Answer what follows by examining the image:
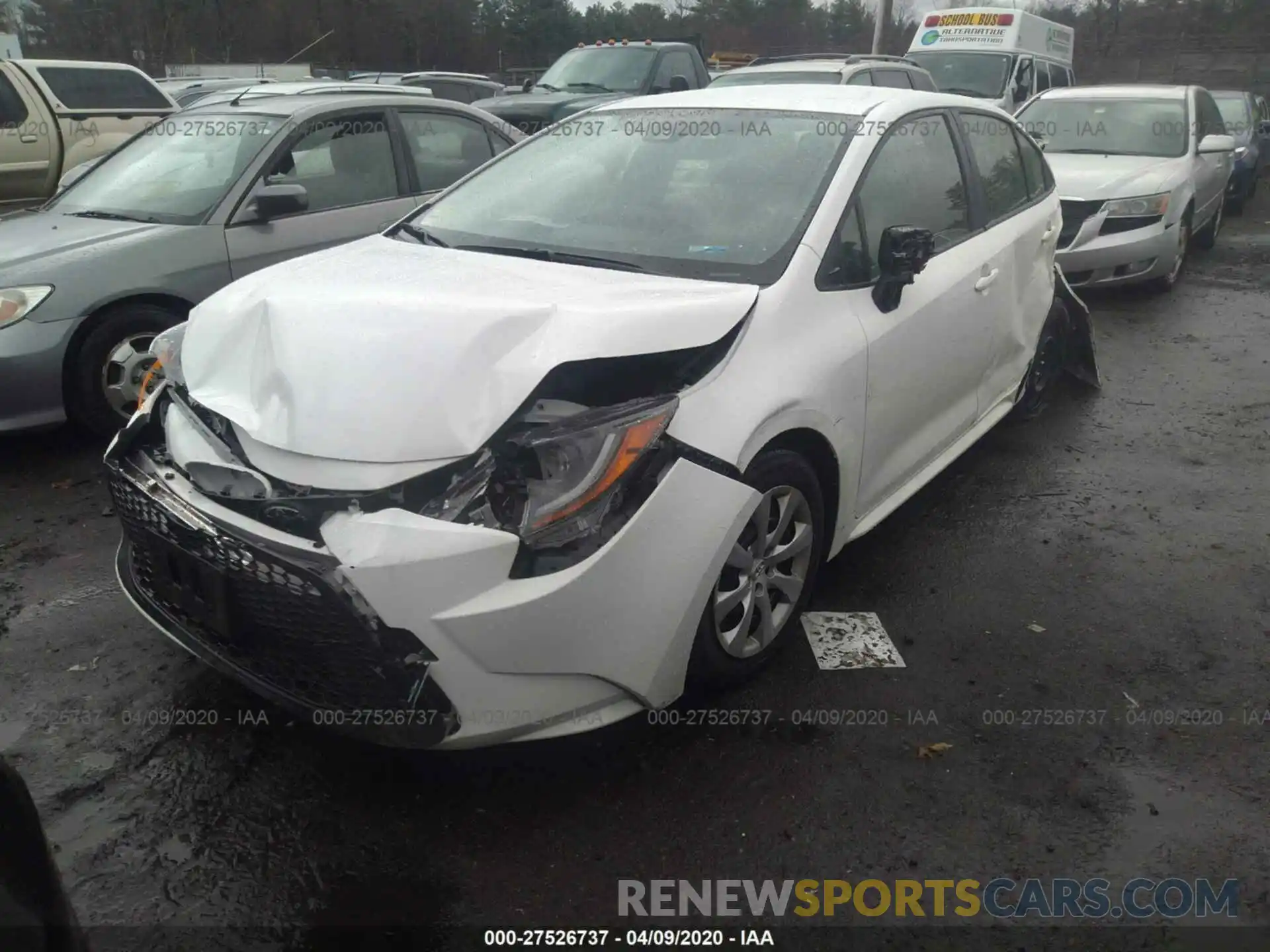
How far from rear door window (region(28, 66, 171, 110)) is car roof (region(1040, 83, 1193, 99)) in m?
9.28

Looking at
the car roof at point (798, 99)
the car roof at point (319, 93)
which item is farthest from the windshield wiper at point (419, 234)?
the car roof at point (319, 93)

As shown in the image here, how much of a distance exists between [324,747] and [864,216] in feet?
7.72

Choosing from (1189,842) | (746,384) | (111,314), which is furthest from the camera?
(111,314)

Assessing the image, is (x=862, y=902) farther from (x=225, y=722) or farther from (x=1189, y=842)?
(x=225, y=722)

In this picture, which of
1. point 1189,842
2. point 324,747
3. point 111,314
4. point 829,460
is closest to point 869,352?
point 829,460

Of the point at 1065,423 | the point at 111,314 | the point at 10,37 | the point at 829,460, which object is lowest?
the point at 1065,423

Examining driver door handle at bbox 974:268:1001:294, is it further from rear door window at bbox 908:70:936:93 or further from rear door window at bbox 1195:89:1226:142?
rear door window at bbox 908:70:936:93

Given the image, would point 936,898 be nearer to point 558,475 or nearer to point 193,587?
point 558,475

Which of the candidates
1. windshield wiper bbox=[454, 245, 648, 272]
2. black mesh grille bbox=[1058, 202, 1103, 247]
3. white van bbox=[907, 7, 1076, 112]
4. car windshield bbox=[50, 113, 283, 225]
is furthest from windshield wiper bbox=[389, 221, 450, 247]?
white van bbox=[907, 7, 1076, 112]

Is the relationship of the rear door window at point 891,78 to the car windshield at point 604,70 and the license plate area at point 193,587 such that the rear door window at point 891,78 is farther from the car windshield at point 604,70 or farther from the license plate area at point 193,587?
the license plate area at point 193,587

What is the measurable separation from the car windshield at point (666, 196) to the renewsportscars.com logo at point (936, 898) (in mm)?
1660

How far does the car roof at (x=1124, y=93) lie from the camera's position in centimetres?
905

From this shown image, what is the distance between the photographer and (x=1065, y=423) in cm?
530

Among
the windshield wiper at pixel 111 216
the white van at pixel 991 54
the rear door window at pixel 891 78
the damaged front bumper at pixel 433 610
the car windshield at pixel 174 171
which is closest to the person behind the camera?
the damaged front bumper at pixel 433 610
